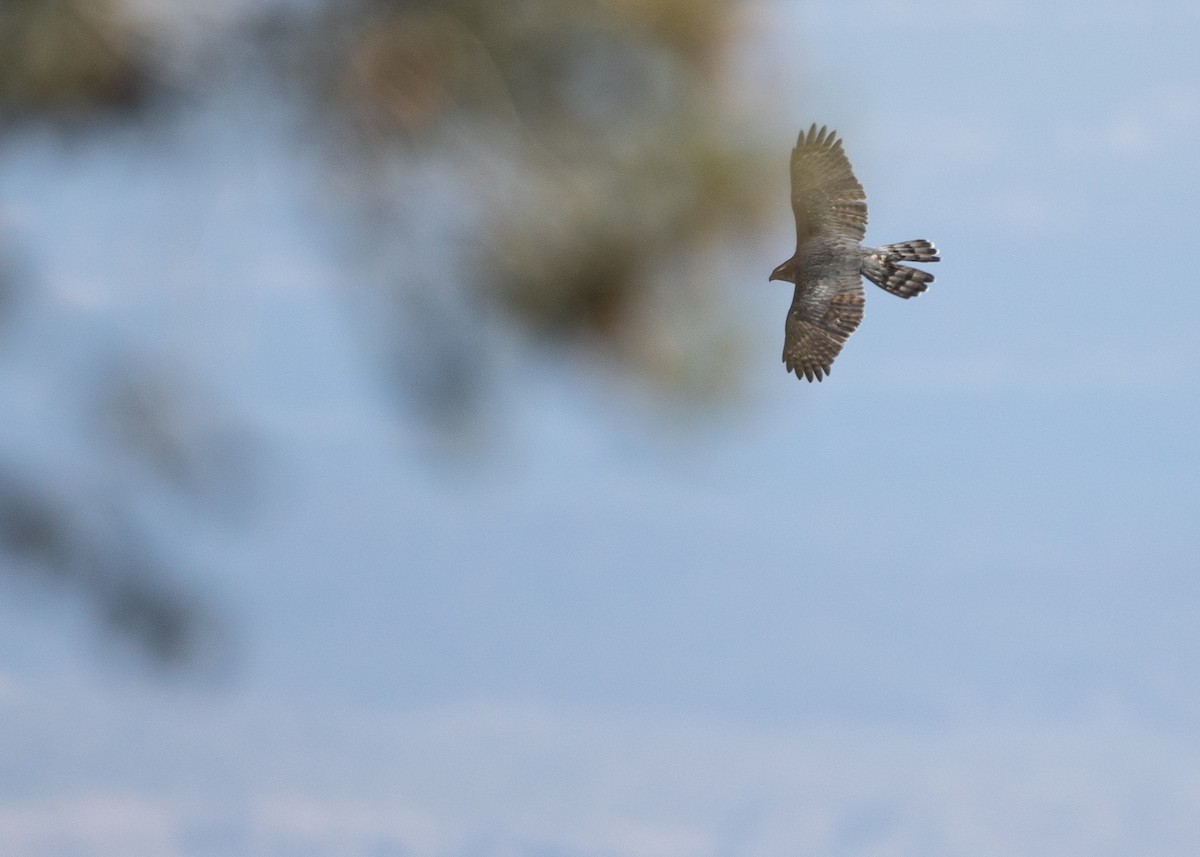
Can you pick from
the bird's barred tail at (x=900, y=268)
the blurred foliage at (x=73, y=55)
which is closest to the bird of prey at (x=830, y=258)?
the bird's barred tail at (x=900, y=268)

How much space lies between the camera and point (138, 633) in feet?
10.1

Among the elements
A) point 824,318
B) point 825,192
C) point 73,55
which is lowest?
point 824,318

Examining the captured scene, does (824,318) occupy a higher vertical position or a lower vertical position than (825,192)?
lower

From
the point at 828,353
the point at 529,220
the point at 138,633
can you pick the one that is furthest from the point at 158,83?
the point at 828,353

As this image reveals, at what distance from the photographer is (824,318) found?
2350mm

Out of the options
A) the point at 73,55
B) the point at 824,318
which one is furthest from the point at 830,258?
the point at 73,55

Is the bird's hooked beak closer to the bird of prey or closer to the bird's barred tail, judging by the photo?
the bird of prey

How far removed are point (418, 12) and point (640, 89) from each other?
395 millimetres

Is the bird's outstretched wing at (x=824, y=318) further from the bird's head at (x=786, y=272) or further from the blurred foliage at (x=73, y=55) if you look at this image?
the blurred foliage at (x=73, y=55)

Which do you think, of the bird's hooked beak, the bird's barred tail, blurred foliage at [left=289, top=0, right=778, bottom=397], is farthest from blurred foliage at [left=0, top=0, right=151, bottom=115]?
the bird's barred tail

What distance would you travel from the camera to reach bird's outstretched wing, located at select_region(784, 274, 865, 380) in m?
2.31

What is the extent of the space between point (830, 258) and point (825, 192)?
3.9 inches

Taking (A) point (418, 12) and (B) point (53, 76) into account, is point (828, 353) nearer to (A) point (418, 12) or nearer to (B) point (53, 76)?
(A) point (418, 12)

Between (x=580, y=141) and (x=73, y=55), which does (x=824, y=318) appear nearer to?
(x=580, y=141)
